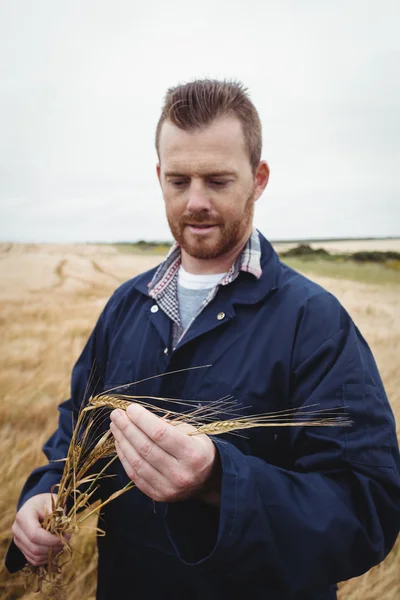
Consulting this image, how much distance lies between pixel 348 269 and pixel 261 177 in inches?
112

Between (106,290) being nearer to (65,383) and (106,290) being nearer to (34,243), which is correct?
(34,243)

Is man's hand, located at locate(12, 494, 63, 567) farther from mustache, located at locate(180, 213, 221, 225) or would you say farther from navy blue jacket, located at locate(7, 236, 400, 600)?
mustache, located at locate(180, 213, 221, 225)

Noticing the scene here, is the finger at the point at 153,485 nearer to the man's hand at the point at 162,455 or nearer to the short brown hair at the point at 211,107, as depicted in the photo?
the man's hand at the point at 162,455

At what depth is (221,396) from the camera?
4.20ft

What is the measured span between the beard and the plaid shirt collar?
0.18 feet

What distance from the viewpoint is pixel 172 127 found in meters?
1.43

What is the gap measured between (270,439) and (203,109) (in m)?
1.00

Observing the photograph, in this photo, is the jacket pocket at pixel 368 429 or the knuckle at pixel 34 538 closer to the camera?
the jacket pocket at pixel 368 429

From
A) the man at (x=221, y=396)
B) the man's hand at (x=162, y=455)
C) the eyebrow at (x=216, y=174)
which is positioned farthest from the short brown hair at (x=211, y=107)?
the man's hand at (x=162, y=455)

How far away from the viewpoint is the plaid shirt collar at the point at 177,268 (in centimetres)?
141

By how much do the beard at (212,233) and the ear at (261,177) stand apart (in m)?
0.07

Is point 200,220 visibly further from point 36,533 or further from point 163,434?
point 36,533

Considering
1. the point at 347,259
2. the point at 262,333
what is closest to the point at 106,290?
the point at 347,259

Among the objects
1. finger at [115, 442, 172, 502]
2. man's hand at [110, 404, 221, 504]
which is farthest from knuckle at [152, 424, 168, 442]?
finger at [115, 442, 172, 502]
